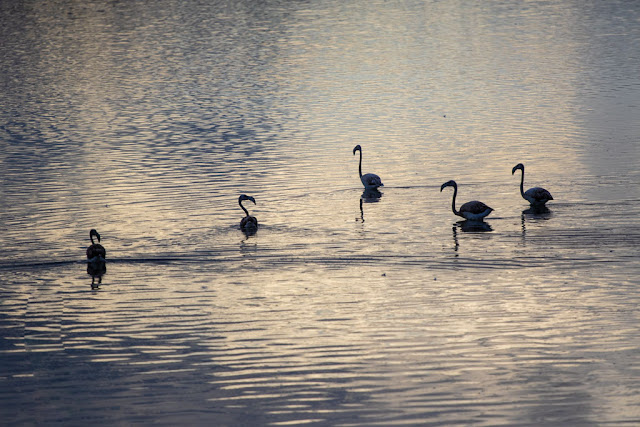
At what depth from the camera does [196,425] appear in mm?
11055

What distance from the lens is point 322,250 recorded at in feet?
58.7

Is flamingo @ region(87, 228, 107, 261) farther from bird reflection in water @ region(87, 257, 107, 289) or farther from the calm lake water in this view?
the calm lake water

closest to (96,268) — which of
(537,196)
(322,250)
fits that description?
(322,250)

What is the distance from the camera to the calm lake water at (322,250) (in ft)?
38.8

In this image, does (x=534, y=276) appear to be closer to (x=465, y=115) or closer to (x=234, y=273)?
(x=234, y=273)

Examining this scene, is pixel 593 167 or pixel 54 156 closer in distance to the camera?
pixel 593 167

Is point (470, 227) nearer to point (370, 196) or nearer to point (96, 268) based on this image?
point (370, 196)

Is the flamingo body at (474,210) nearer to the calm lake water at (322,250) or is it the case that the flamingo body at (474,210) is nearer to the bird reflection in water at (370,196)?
the calm lake water at (322,250)

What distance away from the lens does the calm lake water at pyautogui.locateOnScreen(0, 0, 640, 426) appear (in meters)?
11.8

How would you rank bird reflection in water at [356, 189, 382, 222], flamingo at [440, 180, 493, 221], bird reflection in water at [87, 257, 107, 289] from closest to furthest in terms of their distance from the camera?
1. bird reflection in water at [87, 257, 107, 289]
2. flamingo at [440, 180, 493, 221]
3. bird reflection in water at [356, 189, 382, 222]

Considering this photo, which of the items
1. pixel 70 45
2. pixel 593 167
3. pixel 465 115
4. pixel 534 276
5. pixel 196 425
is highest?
pixel 70 45

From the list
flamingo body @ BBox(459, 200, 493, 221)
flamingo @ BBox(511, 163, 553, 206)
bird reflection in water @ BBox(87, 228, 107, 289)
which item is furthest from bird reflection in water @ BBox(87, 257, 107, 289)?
flamingo @ BBox(511, 163, 553, 206)

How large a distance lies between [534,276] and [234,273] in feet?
17.4

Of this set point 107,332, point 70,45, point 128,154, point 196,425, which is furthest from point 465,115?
point 70,45
